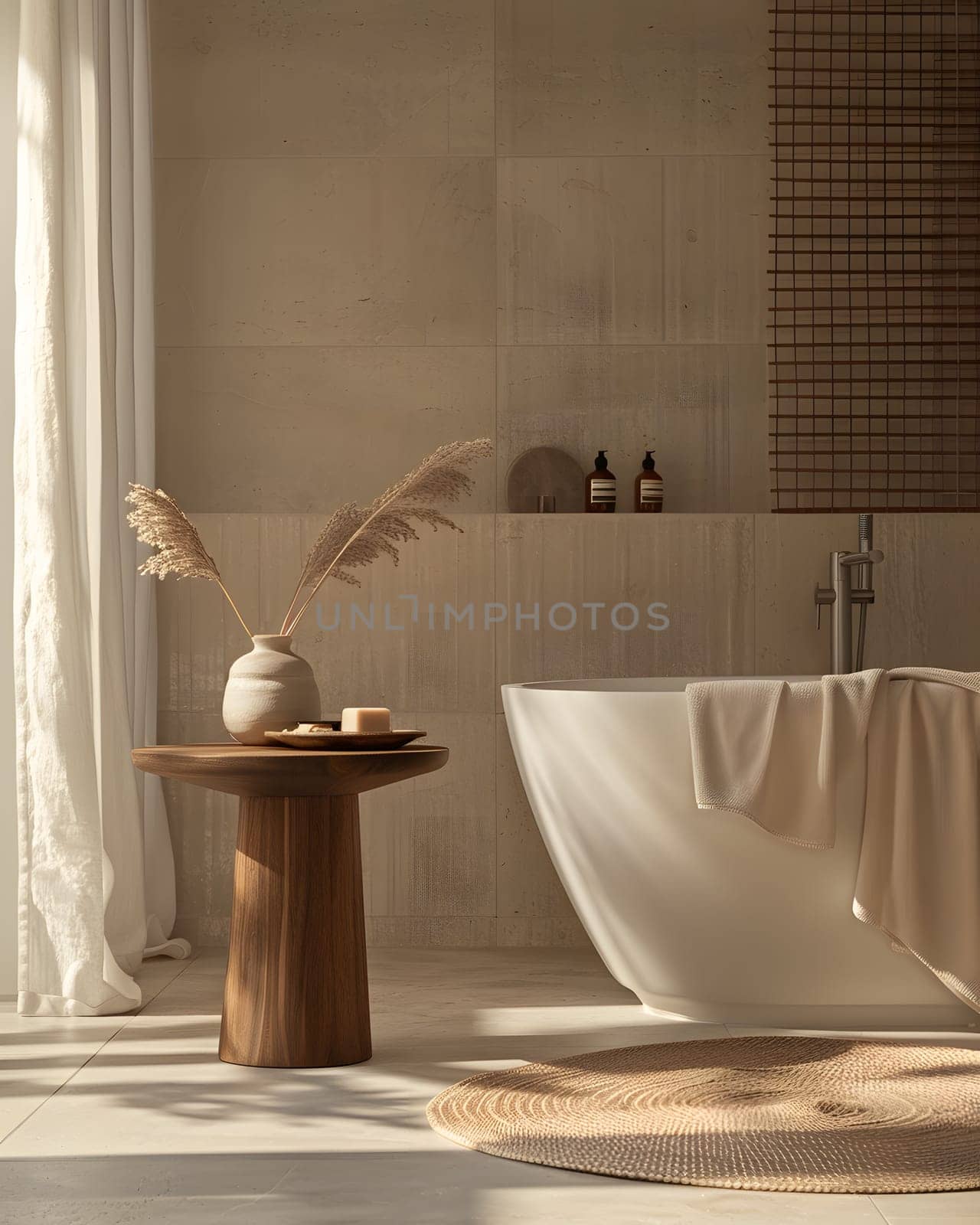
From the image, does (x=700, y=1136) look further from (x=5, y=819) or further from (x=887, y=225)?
(x=887, y=225)

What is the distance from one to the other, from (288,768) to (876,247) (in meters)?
2.41

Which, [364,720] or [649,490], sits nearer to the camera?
[364,720]

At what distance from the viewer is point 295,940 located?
7.52 feet

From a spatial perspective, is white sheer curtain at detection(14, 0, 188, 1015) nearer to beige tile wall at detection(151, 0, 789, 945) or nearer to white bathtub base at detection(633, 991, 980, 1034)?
beige tile wall at detection(151, 0, 789, 945)

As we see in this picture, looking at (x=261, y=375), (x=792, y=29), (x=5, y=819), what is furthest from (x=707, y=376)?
(x=5, y=819)

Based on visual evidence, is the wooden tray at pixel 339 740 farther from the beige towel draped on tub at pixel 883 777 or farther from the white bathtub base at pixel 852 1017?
the white bathtub base at pixel 852 1017

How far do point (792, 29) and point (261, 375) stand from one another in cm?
174

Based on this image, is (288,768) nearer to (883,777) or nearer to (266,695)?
(266,695)

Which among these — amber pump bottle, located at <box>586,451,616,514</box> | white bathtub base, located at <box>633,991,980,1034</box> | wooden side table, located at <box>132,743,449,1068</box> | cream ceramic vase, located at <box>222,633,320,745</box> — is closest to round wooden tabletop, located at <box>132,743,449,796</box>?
wooden side table, located at <box>132,743,449,1068</box>

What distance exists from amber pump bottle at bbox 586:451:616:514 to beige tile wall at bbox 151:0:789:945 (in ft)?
0.41

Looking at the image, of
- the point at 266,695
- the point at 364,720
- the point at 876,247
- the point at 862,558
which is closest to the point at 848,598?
the point at 862,558

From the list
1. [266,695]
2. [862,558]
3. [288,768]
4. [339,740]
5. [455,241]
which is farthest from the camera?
[455,241]

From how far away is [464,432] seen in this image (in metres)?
3.67

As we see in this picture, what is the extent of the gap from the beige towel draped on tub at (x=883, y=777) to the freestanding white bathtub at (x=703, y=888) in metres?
0.05
